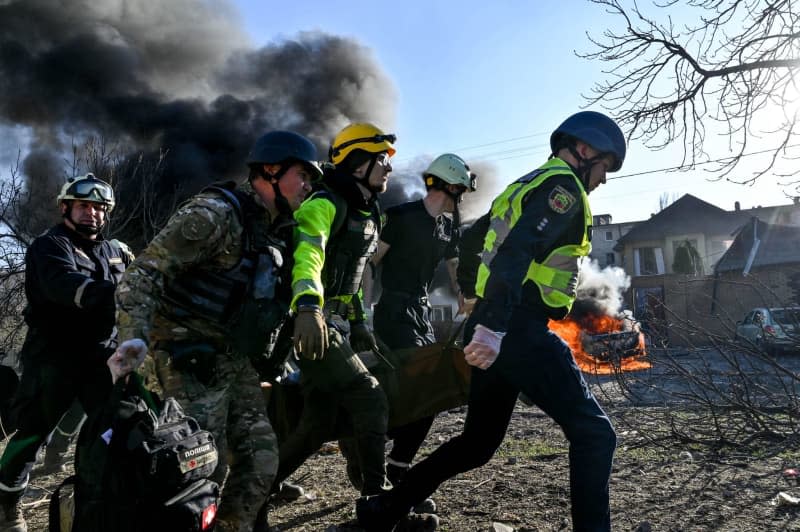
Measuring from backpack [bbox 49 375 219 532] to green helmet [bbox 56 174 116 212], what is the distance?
90.3 inches

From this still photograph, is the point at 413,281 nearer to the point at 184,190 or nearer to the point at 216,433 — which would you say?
the point at 216,433

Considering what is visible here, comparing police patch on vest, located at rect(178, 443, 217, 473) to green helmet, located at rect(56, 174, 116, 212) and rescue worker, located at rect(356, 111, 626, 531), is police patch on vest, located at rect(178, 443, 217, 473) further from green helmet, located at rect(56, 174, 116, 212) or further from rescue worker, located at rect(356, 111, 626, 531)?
green helmet, located at rect(56, 174, 116, 212)

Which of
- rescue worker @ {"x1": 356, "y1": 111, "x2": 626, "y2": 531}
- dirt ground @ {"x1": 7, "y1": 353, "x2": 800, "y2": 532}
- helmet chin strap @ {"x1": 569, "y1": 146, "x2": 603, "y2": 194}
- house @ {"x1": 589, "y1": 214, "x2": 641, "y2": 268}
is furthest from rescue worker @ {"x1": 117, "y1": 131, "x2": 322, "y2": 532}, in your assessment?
house @ {"x1": 589, "y1": 214, "x2": 641, "y2": 268}

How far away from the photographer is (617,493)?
383cm

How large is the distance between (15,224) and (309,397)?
9766mm

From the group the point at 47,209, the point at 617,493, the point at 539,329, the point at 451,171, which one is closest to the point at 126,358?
the point at 539,329

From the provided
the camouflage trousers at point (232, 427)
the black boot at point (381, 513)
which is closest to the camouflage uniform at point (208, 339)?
the camouflage trousers at point (232, 427)

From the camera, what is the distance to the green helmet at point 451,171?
4.39 metres

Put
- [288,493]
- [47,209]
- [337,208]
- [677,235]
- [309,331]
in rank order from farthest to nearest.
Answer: [677,235], [47,209], [288,493], [337,208], [309,331]

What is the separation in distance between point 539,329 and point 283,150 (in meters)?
1.34

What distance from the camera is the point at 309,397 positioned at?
3510mm

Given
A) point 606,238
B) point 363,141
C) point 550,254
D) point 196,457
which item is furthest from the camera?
point 606,238

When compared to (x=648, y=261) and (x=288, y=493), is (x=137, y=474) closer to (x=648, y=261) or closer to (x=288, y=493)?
(x=288, y=493)

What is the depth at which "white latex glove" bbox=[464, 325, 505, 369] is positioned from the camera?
2465mm
